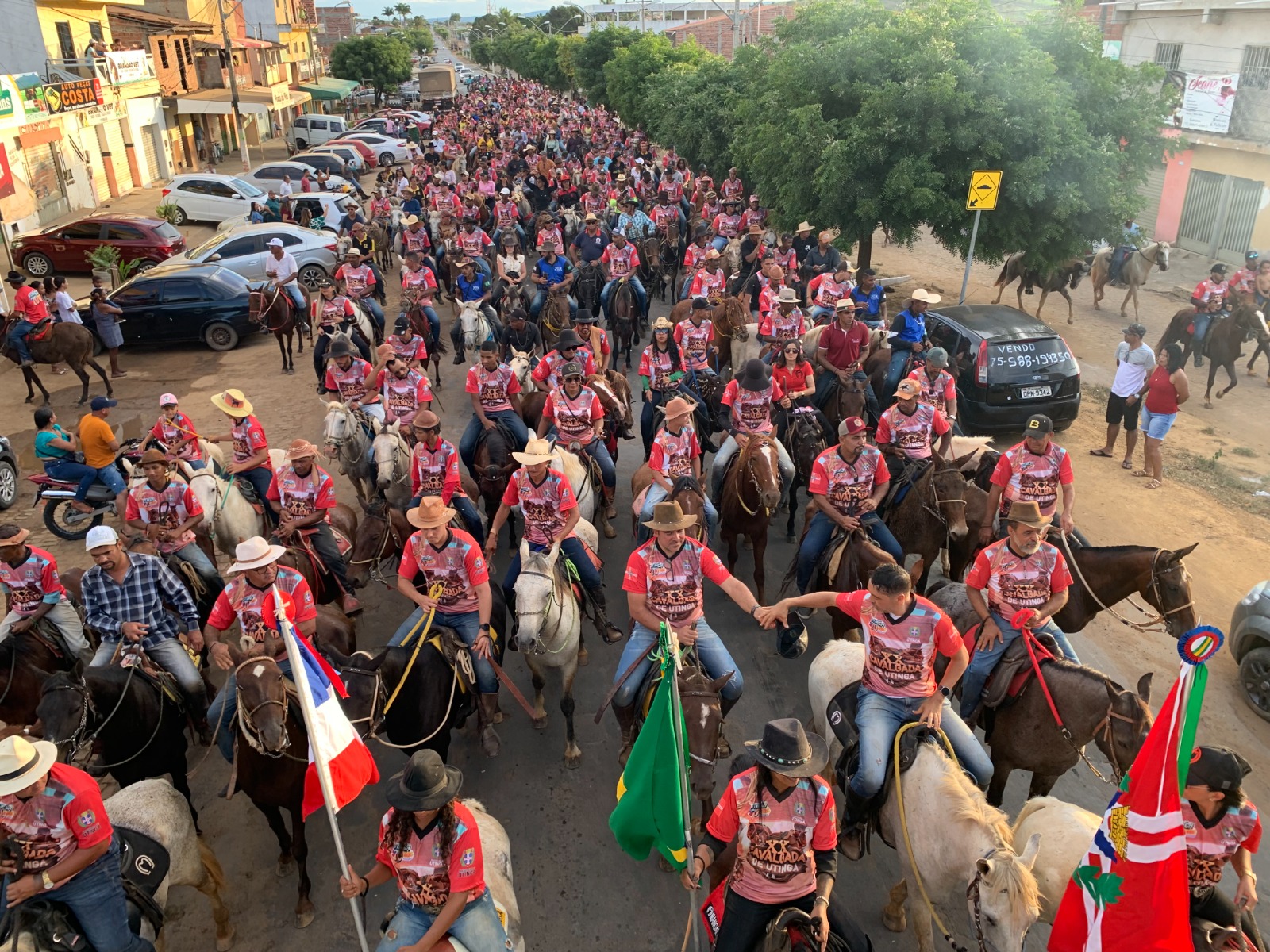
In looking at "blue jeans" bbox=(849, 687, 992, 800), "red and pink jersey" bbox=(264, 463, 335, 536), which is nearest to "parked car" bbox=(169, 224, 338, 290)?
"red and pink jersey" bbox=(264, 463, 335, 536)

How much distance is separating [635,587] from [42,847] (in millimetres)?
3974

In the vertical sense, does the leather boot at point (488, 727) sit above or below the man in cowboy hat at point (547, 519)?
below

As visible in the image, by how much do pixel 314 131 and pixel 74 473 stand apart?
44.2 m

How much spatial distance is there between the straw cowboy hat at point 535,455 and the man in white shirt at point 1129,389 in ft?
28.5

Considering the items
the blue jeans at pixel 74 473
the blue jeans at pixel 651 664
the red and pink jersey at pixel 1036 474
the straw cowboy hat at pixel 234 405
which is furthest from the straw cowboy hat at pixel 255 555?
the blue jeans at pixel 74 473

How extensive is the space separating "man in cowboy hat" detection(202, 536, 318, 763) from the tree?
81.4 m

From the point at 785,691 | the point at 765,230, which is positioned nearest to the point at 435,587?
the point at 785,691

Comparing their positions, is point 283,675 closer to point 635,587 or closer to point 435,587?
point 435,587

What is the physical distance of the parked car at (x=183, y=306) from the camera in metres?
19.0

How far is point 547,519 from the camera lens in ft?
26.8

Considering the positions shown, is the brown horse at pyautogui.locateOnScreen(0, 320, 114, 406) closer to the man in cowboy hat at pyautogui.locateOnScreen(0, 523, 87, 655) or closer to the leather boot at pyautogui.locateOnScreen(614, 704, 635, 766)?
the man in cowboy hat at pyautogui.locateOnScreen(0, 523, 87, 655)

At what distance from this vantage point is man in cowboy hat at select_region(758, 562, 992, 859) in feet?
18.6

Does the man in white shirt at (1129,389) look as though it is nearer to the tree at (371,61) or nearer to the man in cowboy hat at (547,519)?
the man in cowboy hat at (547,519)

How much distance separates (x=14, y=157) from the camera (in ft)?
88.4
